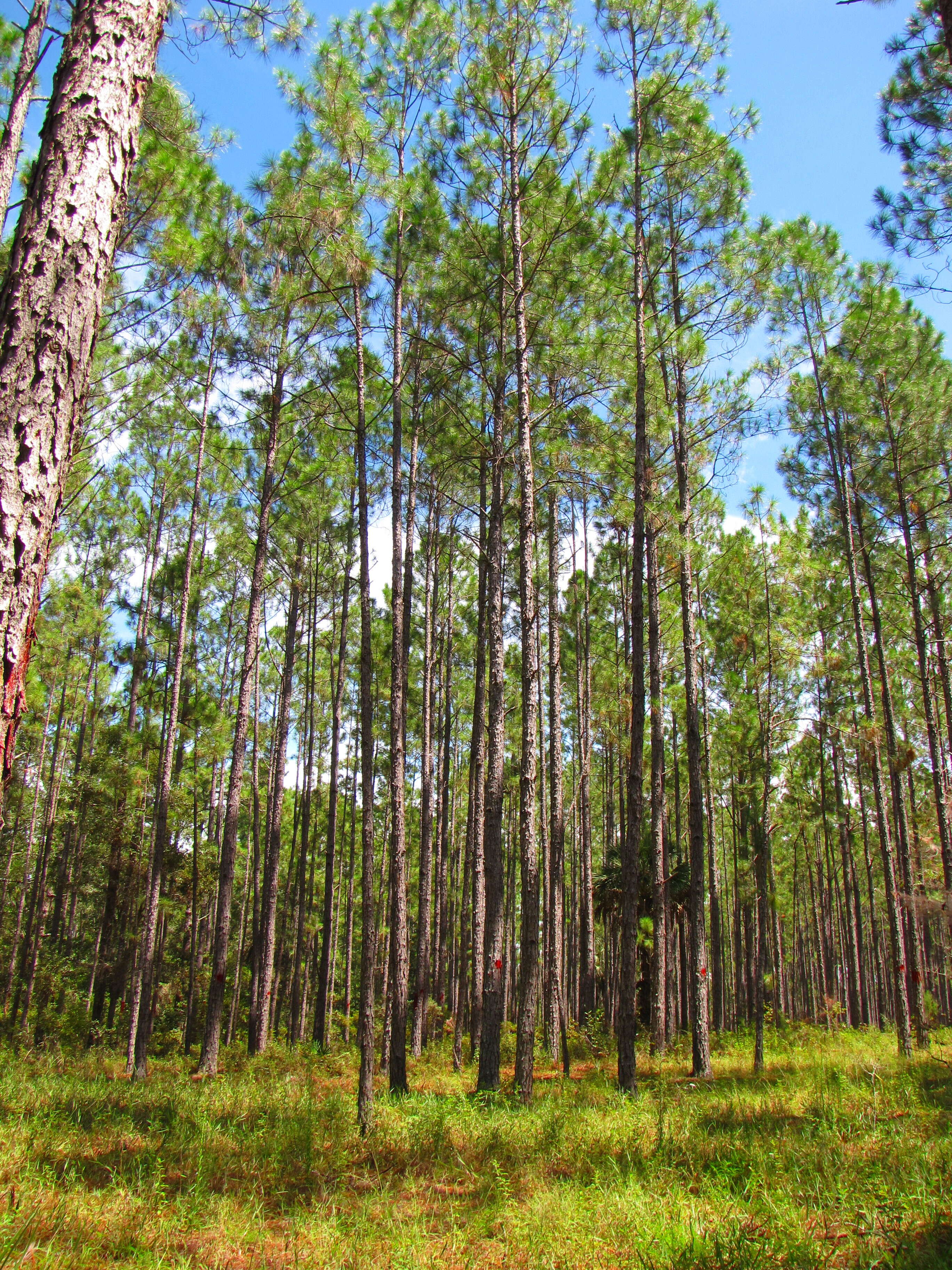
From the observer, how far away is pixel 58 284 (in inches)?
83.1

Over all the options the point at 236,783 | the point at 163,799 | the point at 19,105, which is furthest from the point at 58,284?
the point at 163,799

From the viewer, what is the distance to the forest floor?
147 inches

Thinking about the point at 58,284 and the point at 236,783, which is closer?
the point at 58,284

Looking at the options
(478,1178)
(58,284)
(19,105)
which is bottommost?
(478,1178)

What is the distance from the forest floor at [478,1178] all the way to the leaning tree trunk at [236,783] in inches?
71.2

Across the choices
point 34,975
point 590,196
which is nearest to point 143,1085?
point 34,975

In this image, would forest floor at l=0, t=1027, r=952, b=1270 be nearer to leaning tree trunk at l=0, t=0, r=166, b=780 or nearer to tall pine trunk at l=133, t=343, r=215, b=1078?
tall pine trunk at l=133, t=343, r=215, b=1078

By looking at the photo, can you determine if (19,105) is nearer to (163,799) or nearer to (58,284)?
(58,284)

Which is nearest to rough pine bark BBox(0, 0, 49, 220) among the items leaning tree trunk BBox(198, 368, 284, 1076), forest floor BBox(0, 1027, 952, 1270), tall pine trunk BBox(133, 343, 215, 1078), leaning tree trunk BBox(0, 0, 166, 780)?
leaning tree trunk BBox(0, 0, 166, 780)

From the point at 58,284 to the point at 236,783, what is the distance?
900cm

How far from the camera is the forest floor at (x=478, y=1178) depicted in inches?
147

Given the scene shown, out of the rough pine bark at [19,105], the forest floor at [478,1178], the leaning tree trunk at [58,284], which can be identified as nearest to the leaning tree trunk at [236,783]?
the forest floor at [478,1178]

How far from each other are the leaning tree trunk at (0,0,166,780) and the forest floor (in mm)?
3682

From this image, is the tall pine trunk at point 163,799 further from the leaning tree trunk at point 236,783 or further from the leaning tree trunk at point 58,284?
the leaning tree trunk at point 58,284
